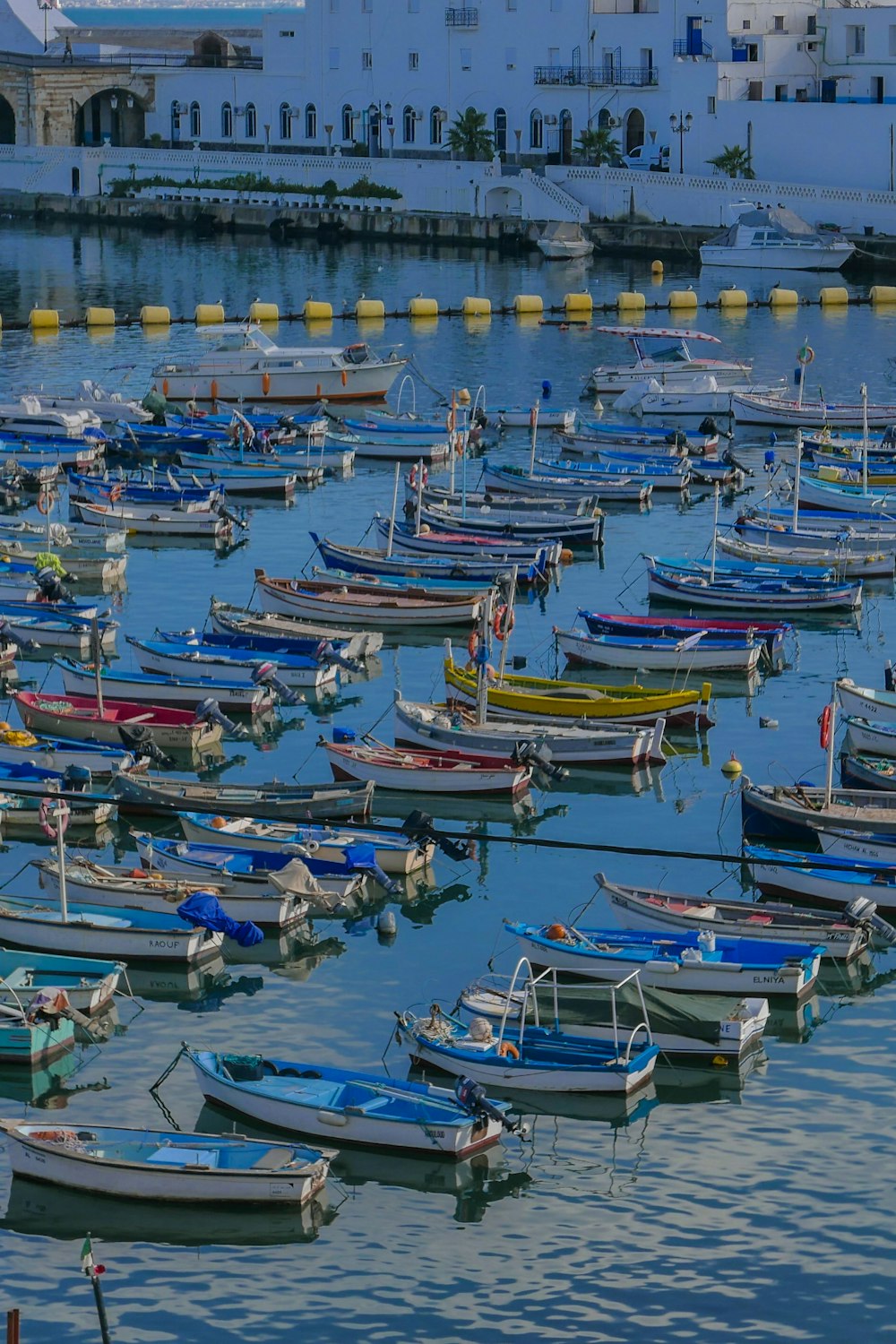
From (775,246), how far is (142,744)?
9055 centimetres

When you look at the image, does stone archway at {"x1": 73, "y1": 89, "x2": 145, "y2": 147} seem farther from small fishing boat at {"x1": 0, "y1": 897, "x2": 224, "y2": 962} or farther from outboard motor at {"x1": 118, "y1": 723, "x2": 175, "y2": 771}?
small fishing boat at {"x1": 0, "y1": 897, "x2": 224, "y2": 962}

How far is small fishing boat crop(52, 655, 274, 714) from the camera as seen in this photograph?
47875 millimetres

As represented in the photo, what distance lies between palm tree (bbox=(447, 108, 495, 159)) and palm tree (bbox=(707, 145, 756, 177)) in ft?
53.6

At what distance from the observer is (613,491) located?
6981cm

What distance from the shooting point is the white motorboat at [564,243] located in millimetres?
134250

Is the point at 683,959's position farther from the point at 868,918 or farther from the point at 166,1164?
the point at 166,1164

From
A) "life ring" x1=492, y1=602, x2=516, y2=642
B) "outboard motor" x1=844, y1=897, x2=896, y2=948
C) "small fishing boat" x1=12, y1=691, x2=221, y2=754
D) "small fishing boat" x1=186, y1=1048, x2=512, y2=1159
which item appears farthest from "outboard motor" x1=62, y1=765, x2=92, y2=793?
"outboard motor" x1=844, y1=897, x2=896, y2=948

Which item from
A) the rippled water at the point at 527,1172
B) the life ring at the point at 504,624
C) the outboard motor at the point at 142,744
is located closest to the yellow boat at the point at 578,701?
the rippled water at the point at 527,1172

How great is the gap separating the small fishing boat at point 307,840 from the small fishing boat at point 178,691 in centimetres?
772

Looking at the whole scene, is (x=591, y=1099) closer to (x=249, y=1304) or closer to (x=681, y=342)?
(x=249, y=1304)

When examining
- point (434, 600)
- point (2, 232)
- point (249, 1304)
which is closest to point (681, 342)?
point (434, 600)

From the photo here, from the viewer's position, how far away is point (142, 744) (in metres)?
44.2

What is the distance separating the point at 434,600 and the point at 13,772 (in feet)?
49.9

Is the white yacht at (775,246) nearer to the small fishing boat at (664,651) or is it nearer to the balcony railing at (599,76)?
the balcony railing at (599,76)
